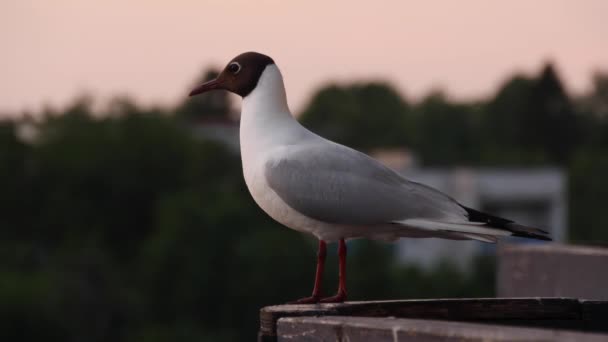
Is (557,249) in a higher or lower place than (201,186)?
lower

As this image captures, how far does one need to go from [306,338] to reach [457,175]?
85.5 metres

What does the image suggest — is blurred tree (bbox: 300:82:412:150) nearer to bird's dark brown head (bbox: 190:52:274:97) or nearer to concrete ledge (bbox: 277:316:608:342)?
bird's dark brown head (bbox: 190:52:274:97)

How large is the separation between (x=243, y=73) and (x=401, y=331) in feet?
8.91

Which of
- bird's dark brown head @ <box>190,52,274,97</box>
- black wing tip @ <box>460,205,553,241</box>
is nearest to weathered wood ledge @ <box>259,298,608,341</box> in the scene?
black wing tip @ <box>460,205,553,241</box>

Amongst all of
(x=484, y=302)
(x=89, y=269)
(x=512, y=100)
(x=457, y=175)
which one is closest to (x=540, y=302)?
(x=484, y=302)

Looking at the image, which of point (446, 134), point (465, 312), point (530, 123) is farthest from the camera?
point (446, 134)

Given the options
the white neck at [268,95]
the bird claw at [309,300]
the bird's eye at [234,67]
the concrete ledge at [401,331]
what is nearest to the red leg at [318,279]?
the bird claw at [309,300]

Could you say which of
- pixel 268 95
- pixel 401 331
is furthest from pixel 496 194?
pixel 401 331

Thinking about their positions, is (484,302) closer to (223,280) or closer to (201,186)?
(223,280)

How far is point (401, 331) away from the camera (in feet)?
15.5

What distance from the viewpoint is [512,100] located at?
122688 millimetres

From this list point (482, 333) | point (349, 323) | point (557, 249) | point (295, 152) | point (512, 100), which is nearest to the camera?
point (482, 333)

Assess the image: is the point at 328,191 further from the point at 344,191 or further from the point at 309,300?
the point at 309,300

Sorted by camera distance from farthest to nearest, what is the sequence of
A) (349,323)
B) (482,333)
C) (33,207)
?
(33,207) < (349,323) < (482,333)
